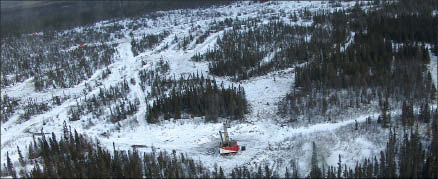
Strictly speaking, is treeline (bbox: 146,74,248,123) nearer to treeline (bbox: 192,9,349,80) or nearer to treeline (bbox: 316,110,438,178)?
treeline (bbox: 192,9,349,80)

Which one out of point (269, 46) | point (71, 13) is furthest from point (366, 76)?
point (71, 13)

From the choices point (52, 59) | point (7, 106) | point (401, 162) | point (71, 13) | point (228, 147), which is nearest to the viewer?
point (401, 162)

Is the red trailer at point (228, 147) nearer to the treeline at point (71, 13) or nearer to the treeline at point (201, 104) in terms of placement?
the treeline at point (201, 104)

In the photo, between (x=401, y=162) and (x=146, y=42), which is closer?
(x=401, y=162)

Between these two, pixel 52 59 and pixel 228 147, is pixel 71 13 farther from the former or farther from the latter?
pixel 228 147

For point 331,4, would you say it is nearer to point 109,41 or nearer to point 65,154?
point 109,41
